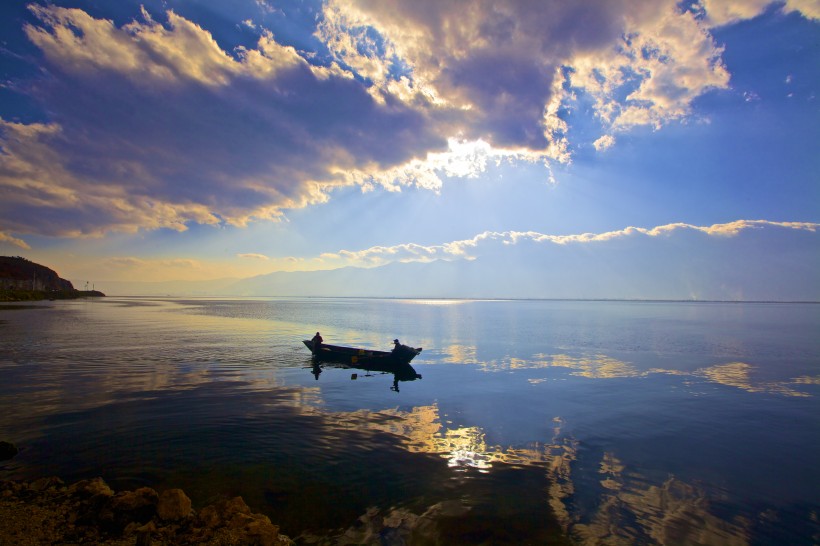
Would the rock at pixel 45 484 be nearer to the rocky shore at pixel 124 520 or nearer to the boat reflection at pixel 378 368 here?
the rocky shore at pixel 124 520

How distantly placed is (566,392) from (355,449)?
57.9 feet

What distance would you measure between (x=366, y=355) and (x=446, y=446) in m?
19.4

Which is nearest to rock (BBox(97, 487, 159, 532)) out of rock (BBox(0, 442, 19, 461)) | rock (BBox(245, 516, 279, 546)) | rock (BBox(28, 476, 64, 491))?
rock (BBox(245, 516, 279, 546))

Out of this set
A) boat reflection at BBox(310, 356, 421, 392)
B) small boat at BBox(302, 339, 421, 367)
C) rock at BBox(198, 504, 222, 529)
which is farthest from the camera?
small boat at BBox(302, 339, 421, 367)

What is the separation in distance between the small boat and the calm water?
4.85 ft

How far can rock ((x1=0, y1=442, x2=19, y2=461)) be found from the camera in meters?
13.3

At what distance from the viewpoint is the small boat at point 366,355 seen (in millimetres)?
33656

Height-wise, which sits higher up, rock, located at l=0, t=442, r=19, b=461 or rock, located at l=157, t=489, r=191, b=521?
rock, located at l=157, t=489, r=191, b=521

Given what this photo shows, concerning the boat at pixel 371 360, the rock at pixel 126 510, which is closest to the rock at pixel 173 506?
the rock at pixel 126 510

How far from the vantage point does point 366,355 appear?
3509cm

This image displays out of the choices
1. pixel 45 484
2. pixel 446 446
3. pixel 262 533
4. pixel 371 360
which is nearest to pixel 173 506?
pixel 262 533

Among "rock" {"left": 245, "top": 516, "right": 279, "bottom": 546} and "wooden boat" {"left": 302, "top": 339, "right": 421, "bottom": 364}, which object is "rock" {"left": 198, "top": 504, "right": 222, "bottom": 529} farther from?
"wooden boat" {"left": 302, "top": 339, "right": 421, "bottom": 364}

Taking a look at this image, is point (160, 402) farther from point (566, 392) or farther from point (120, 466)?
point (566, 392)

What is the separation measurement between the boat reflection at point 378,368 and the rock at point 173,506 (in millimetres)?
21128
